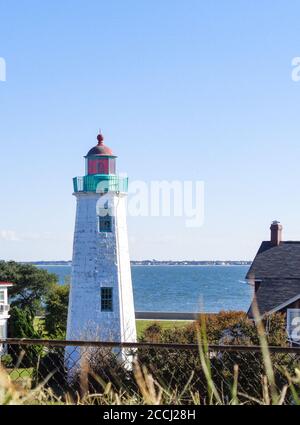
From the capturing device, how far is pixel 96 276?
27359 mm

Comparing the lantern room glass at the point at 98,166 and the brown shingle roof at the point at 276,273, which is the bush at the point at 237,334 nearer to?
the brown shingle roof at the point at 276,273

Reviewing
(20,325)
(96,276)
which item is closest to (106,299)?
(96,276)

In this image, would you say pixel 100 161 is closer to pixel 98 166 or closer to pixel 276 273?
pixel 98 166

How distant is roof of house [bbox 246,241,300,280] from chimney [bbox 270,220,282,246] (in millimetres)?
154

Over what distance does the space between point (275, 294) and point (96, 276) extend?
6270mm

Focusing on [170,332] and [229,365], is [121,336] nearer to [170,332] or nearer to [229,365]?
[170,332]

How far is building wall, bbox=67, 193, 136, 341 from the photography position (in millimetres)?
27312

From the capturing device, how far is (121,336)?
1072 inches

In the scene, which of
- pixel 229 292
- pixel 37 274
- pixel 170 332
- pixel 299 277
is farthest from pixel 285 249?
pixel 229 292

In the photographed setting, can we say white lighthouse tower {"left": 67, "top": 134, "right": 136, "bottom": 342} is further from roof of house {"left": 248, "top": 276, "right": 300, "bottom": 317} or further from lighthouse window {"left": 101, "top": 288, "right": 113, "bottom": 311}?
roof of house {"left": 248, "top": 276, "right": 300, "bottom": 317}

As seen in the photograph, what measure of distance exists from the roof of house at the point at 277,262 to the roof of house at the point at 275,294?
316 mm

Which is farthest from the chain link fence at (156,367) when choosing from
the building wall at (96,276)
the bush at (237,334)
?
the building wall at (96,276)

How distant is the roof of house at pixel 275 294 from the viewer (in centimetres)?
2602

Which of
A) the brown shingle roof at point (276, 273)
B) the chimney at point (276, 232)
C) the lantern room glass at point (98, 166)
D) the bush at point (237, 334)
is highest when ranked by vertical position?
the lantern room glass at point (98, 166)
